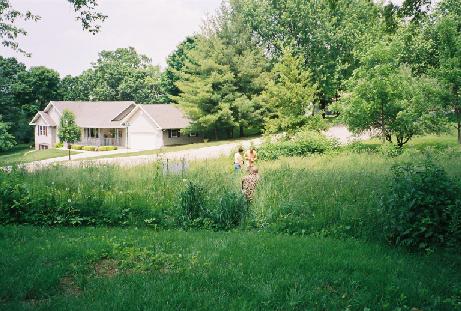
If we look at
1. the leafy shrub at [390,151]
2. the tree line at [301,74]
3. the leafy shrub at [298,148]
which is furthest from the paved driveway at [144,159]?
the leafy shrub at [390,151]

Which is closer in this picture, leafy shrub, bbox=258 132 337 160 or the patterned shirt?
the patterned shirt

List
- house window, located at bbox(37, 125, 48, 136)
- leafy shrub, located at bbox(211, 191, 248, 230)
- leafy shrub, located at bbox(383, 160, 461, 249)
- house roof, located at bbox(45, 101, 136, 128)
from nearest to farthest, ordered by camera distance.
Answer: leafy shrub, located at bbox(383, 160, 461, 249) < leafy shrub, located at bbox(211, 191, 248, 230) < house roof, located at bbox(45, 101, 136, 128) < house window, located at bbox(37, 125, 48, 136)

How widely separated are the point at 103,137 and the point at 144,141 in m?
7.73

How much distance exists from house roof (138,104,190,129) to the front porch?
5.27 m

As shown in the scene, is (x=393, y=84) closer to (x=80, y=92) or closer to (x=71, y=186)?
(x=71, y=186)

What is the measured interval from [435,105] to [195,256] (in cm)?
2010

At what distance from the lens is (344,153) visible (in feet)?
70.7

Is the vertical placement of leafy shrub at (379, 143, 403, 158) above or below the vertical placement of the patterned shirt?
above

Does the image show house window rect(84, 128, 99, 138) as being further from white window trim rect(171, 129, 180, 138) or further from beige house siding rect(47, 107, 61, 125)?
white window trim rect(171, 129, 180, 138)

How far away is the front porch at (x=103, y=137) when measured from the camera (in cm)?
4856

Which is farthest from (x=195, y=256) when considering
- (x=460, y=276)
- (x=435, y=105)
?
(x=435, y=105)

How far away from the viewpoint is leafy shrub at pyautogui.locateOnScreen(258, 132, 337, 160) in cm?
2312

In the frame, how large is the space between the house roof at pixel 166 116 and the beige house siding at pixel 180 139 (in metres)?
1.09

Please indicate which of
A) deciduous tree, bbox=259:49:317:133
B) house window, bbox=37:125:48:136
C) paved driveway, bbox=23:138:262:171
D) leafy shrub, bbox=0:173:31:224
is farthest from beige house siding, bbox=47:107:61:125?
leafy shrub, bbox=0:173:31:224
